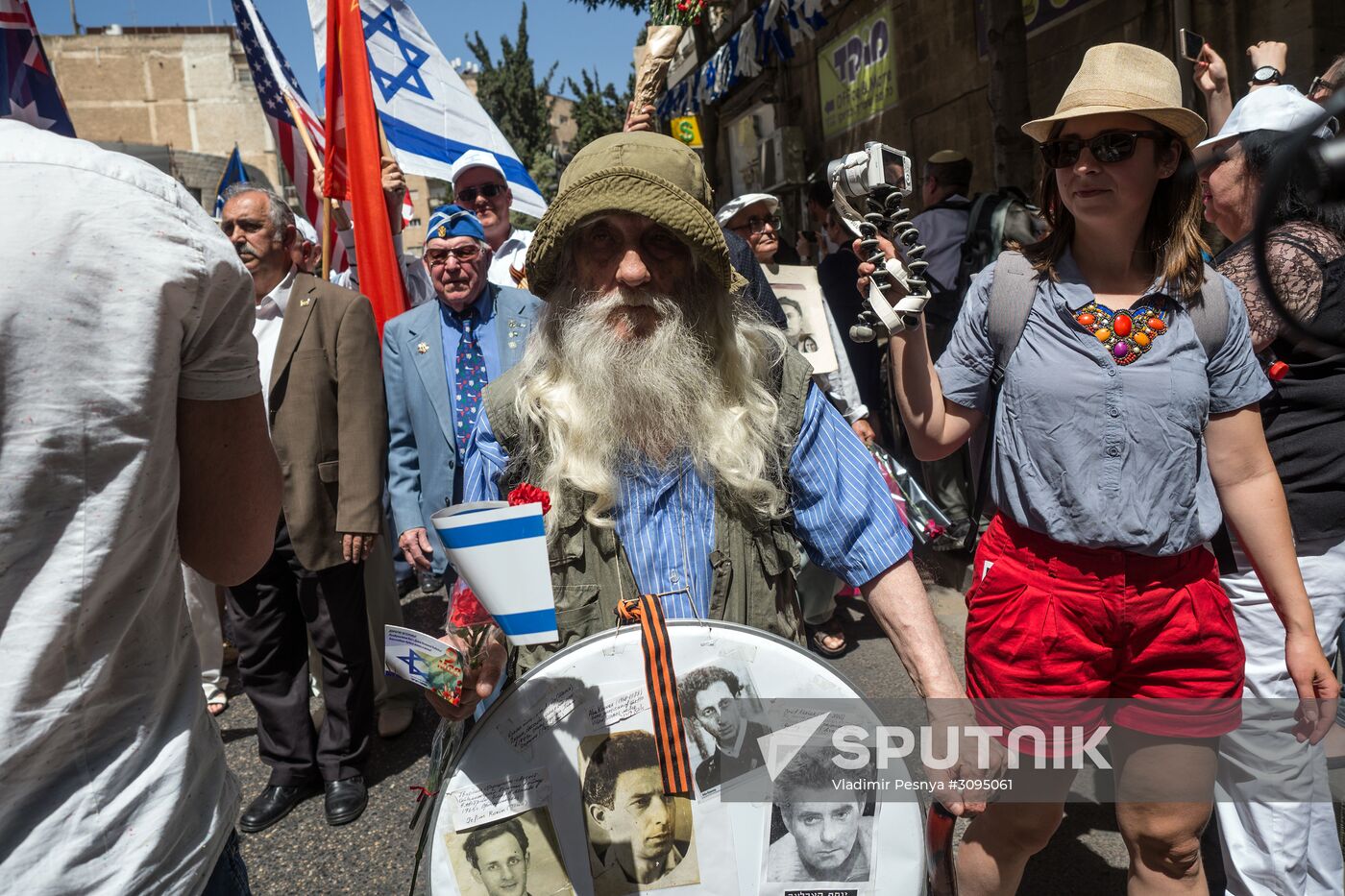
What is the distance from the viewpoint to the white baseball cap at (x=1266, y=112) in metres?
2.30

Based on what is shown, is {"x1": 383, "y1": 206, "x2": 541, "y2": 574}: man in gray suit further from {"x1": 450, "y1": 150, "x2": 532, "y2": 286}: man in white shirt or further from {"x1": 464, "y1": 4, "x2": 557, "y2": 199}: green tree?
{"x1": 464, "y1": 4, "x2": 557, "y2": 199}: green tree

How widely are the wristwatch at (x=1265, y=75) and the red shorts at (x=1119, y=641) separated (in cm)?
199

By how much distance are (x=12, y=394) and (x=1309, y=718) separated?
242 cm

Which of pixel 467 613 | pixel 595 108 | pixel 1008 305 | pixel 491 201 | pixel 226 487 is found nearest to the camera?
pixel 226 487

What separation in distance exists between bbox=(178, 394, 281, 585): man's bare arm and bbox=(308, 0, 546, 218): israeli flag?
3.88 m

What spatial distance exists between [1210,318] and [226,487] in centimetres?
191

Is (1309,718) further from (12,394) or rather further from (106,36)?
(106,36)

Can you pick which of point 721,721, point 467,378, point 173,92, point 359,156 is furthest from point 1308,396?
point 173,92

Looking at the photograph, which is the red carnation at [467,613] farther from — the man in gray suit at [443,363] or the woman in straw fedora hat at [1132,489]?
the man in gray suit at [443,363]

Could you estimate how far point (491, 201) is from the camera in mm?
4711

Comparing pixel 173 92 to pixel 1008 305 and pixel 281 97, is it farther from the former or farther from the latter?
pixel 1008 305

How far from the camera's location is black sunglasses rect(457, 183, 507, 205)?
4.68 m

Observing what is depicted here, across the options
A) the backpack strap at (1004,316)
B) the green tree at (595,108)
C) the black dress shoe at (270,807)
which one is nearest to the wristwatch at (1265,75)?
the backpack strap at (1004,316)

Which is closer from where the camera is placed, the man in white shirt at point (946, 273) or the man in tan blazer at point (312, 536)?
the man in tan blazer at point (312, 536)
